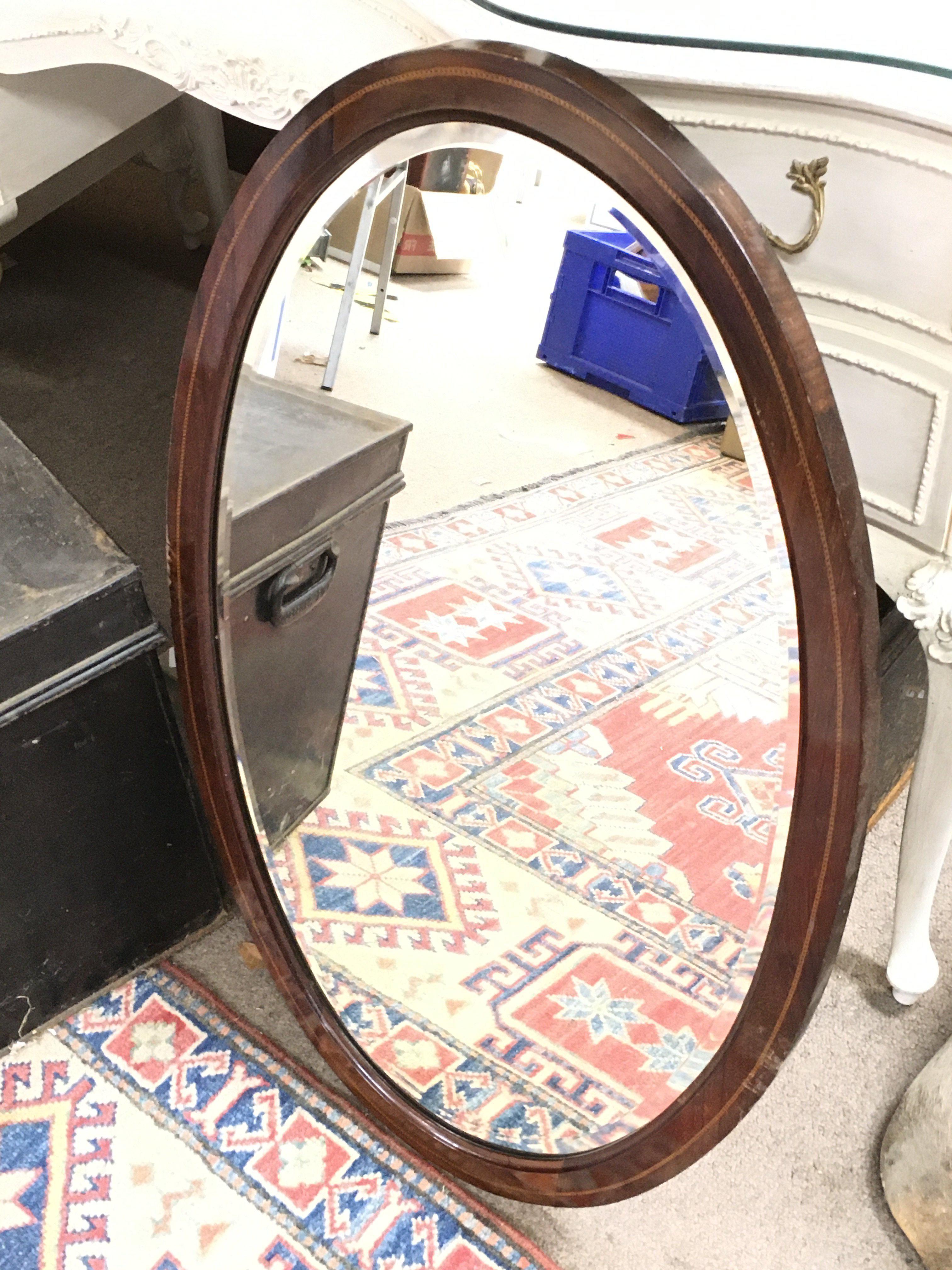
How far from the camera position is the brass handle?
0.75 m

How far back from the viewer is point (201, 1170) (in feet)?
3.06

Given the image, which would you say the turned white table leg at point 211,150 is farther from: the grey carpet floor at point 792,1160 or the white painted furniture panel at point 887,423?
the grey carpet floor at point 792,1160

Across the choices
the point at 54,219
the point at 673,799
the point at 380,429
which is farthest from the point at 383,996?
the point at 54,219

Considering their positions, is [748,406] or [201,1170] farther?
[201,1170]

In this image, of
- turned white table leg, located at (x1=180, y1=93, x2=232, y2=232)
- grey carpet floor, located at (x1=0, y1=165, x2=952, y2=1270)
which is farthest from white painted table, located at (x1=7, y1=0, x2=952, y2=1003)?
grey carpet floor, located at (x1=0, y1=165, x2=952, y2=1270)

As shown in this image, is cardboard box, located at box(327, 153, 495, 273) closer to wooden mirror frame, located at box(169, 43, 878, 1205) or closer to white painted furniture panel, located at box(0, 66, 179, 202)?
wooden mirror frame, located at box(169, 43, 878, 1205)

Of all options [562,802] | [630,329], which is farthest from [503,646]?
[630,329]

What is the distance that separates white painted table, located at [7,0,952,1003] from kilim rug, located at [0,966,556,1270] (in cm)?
59

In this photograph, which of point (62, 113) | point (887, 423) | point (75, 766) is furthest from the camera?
point (62, 113)

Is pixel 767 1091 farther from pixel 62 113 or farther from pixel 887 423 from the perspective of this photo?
pixel 62 113

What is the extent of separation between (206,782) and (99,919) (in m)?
0.18

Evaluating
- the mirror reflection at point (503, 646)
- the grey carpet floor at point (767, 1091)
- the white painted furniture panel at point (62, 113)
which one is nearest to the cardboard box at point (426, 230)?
the mirror reflection at point (503, 646)

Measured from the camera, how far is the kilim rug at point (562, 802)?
2.34ft

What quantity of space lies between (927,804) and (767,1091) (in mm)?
305
